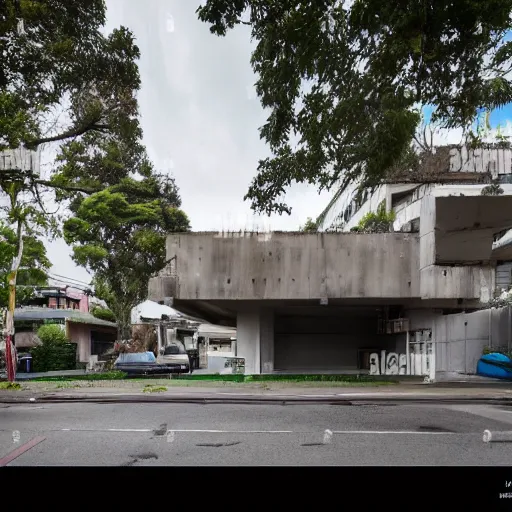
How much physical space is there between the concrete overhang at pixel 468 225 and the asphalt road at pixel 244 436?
1.67 feet

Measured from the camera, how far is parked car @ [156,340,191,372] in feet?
6.89

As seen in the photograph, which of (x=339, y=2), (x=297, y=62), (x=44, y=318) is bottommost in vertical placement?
(x=44, y=318)

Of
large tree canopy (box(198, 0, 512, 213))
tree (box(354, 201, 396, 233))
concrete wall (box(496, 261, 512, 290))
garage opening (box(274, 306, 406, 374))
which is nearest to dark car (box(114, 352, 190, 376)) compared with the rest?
garage opening (box(274, 306, 406, 374))

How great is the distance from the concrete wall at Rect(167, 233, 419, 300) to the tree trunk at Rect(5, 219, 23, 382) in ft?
1.40

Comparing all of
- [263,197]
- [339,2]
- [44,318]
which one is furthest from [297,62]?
[44,318]

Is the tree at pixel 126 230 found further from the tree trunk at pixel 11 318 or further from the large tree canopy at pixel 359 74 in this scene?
the large tree canopy at pixel 359 74

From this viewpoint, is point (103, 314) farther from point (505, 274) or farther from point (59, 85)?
point (505, 274)

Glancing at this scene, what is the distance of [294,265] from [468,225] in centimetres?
58

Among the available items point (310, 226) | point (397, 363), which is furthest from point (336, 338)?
point (310, 226)

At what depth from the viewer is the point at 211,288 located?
161 cm

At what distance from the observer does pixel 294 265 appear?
1.70 metres

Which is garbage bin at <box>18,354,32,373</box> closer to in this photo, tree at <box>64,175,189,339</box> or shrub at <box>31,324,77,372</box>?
shrub at <box>31,324,77,372</box>
